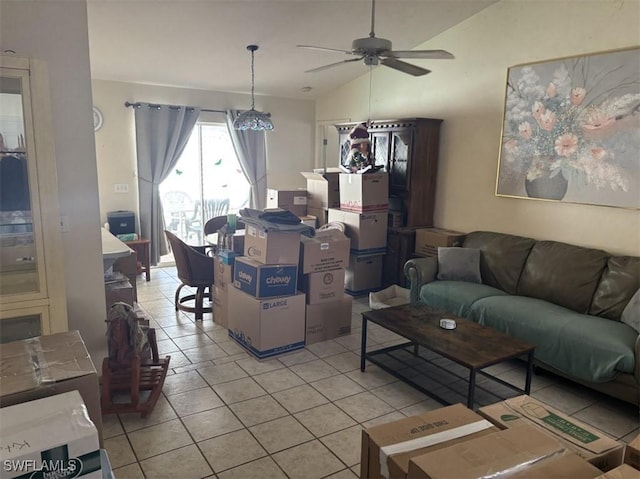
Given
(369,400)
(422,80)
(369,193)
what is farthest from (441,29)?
(369,400)

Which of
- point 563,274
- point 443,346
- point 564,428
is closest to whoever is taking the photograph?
point 564,428

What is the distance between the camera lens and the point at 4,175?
2334 mm

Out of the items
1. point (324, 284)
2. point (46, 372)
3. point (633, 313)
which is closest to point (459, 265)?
point (324, 284)

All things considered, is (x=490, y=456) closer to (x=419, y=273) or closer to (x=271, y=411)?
(x=271, y=411)

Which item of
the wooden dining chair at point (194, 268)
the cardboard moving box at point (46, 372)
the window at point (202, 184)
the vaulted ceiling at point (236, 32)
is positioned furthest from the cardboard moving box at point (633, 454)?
the window at point (202, 184)

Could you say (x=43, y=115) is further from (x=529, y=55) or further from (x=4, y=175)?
(x=529, y=55)

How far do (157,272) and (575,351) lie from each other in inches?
194

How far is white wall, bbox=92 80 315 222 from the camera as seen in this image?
5.62 meters

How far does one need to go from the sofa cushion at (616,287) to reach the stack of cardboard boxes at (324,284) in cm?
194

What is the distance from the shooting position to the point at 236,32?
4.24 m

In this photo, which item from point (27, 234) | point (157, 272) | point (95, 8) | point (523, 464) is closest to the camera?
point (523, 464)

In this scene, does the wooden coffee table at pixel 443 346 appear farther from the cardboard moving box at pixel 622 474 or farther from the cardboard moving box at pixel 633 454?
the cardboard moving box at pixel 622 474

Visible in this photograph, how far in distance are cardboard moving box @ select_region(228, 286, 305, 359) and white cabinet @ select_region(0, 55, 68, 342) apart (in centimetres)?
138

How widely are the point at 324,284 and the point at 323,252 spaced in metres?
0.27
